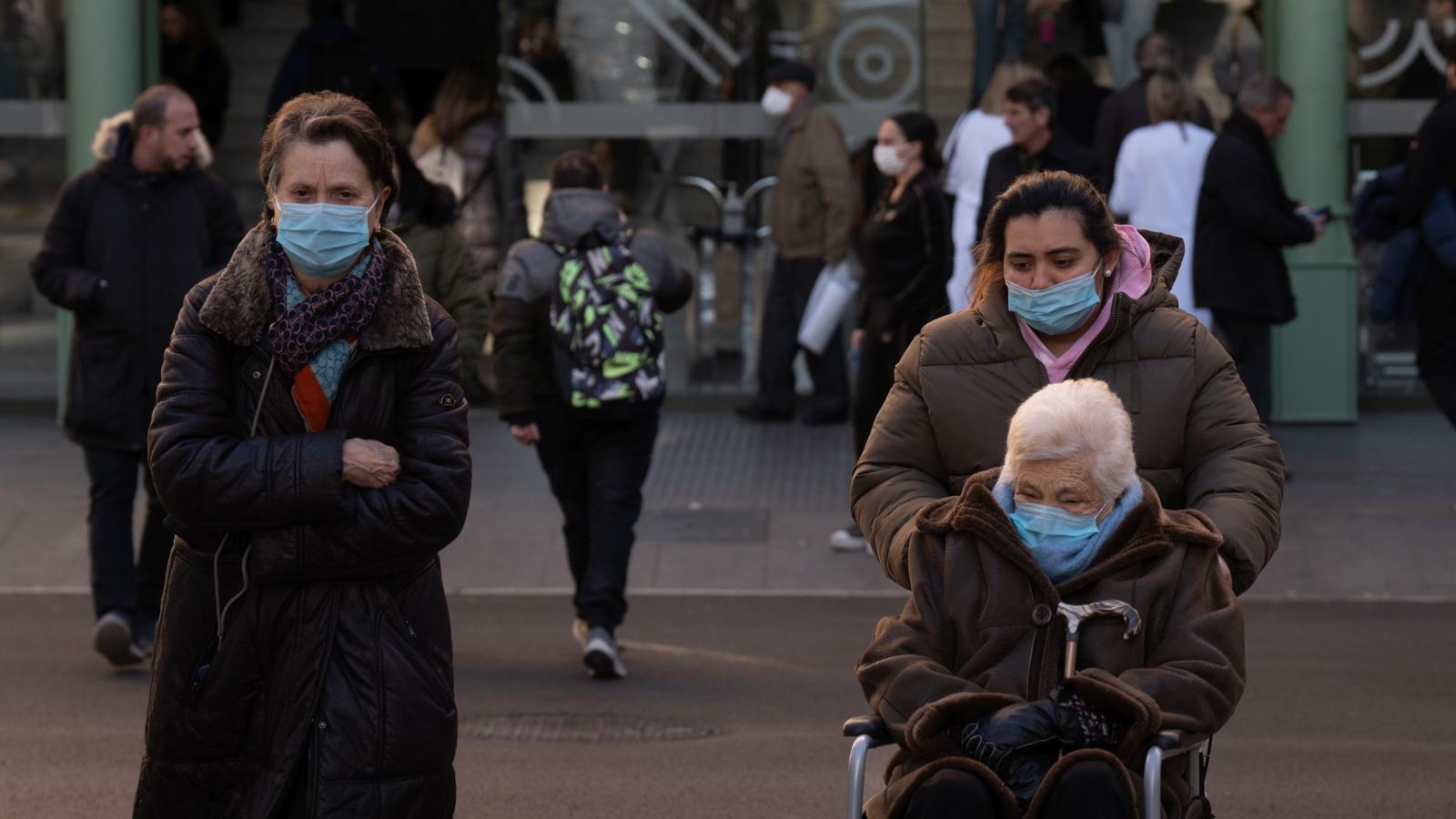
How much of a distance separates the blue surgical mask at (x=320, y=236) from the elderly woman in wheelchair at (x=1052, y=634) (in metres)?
1.19

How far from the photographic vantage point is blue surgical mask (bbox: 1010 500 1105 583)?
14.3 ft

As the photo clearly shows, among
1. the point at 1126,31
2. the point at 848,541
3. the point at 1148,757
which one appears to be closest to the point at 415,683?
the point at 1148,757

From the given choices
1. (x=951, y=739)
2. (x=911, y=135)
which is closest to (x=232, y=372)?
(x=951, y=739)

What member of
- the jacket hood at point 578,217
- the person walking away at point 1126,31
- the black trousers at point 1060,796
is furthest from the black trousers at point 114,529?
the person walking away at point 1126,31

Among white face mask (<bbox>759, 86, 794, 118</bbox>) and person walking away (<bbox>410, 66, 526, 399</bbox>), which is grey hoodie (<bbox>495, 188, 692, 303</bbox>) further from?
→ person walking away (<bbox>410, 66, 526, 399</bbox>)

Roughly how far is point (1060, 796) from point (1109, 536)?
53 cm

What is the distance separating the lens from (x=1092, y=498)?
171 inches

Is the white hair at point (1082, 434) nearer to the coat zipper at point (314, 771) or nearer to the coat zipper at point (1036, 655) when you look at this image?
the coat zipper at point (1036, 655)

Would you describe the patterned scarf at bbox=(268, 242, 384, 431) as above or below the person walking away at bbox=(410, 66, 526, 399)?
below

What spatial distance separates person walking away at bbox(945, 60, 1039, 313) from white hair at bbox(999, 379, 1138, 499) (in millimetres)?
5650

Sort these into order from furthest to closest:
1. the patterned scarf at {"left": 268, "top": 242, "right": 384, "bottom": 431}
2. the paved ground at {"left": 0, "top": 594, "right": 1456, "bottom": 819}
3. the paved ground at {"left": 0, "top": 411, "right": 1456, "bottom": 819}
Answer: the paved ground at {"left": 0, "top": 411, "right": 1456, "bottom": 819} < the paved ground at {"left": 0, "top": 594, "right": 1456, "bottom": 819} < the patterned scarf at {"left": 268, "top": 242, "right": 384, "bottom": 431}

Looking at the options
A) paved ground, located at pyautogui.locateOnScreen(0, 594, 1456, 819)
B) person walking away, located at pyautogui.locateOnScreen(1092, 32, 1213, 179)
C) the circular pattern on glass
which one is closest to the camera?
paved ground, located at pyautogui.locateOnScreen(0, 594, 1456, 819)

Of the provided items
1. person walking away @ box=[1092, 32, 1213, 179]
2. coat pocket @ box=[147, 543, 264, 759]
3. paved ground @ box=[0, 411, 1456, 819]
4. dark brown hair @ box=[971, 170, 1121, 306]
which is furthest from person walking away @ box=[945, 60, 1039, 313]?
coat pocket @ box=[147, 543, 264, 759]

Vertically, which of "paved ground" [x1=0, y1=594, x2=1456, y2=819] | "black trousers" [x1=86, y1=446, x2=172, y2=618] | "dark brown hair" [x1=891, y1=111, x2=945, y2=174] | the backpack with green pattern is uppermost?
"dark brown hair" [x1=891, y1=111, x2=945, y2=174]
